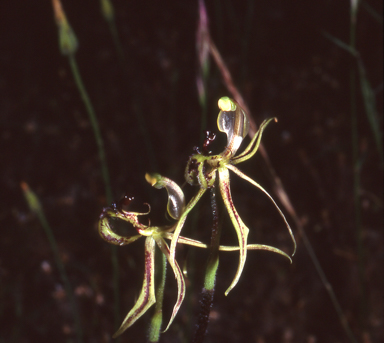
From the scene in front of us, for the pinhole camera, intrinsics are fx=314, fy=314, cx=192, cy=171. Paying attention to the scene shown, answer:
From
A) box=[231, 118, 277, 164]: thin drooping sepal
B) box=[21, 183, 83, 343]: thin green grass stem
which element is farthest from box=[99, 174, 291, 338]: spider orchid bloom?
box=[21, 183, 83, 343]: thin green grass stem

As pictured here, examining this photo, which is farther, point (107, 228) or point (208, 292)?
point (107, 228)

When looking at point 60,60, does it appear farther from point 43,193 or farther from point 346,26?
point 346,26

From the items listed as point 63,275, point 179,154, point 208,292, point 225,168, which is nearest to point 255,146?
point 225,168

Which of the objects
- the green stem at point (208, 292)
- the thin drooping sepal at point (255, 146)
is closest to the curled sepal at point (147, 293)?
the green stem at point (208, 292)

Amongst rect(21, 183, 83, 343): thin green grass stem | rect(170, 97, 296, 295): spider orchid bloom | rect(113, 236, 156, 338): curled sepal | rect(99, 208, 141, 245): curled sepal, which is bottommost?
rect(21, 183, 83, 343): thin green grass stem

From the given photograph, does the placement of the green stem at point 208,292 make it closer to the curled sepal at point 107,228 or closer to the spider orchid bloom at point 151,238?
the spider orchid bloom at point 151,238

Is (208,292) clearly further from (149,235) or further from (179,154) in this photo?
(179,154)

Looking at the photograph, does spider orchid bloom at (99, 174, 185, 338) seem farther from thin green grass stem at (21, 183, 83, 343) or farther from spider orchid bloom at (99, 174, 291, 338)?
thin green grass stem at (21, 183, 83, 343)
